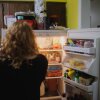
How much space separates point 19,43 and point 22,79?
286 mm

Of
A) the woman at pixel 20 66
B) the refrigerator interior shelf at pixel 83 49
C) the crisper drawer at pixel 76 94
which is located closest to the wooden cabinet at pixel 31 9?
the refrigerator interior shelf at pixel 83 49

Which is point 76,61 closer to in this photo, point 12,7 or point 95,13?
point 12,7

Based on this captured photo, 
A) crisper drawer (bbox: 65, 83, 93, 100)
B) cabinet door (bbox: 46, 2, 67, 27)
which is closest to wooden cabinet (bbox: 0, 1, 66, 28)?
cabinet door (bbox: 46, 2, 67, 27)

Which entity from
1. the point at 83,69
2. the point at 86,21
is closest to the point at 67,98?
the point at 83,69

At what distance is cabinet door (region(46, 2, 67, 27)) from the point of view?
355 cm

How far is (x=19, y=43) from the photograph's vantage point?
173 centimetres

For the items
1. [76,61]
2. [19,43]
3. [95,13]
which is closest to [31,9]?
[76,61]

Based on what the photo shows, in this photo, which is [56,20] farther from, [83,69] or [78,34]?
[83,69]

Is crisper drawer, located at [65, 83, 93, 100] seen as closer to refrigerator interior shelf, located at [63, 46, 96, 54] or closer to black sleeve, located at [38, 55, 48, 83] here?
refrigerator interior shelf, located at [63, 46, 96, 54]

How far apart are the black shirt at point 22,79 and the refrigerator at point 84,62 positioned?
0.66m

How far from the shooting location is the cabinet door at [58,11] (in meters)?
3.55

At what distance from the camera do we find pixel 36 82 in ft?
5.71

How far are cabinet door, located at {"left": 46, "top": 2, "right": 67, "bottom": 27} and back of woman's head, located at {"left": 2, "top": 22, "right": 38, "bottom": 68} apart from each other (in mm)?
1789

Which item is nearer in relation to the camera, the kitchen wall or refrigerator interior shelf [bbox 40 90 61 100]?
refrigerator interior shelf [bbox 40 90 61 100]
